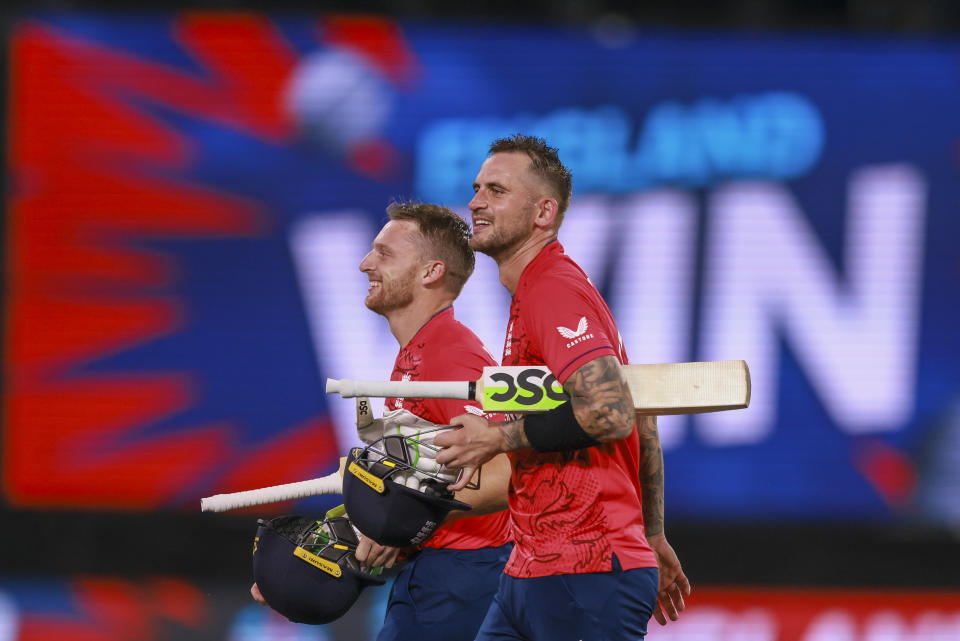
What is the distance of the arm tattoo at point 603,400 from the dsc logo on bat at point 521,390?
0.11 meters

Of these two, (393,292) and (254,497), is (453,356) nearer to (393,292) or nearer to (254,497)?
(393,292)

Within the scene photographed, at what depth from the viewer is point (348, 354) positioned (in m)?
7.65

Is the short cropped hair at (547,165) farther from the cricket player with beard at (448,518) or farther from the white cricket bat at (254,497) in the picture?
the white cricket bat at (254,497)

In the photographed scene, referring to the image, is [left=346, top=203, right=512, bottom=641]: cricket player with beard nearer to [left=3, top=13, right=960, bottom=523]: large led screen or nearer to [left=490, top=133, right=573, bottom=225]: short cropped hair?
[left=490, top=133, right=573, bottom=225]: short cropped hair

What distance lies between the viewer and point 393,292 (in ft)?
13.0

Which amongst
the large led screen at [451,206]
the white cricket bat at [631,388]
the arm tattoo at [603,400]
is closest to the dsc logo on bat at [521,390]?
the white cricket bat at [631,388]

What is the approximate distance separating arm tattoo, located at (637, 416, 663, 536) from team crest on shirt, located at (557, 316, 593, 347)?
1.80ft

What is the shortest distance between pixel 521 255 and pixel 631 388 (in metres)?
0.51

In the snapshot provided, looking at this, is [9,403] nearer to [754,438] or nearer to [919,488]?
[754,438]

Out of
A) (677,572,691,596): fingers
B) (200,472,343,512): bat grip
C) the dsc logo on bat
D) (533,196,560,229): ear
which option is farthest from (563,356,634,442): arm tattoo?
(200,472,343,512): bat grip

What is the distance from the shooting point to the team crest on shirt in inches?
112

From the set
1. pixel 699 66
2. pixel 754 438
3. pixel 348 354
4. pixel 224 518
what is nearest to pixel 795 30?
pixel 699 66

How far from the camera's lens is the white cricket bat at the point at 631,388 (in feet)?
9.64

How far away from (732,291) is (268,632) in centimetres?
365
